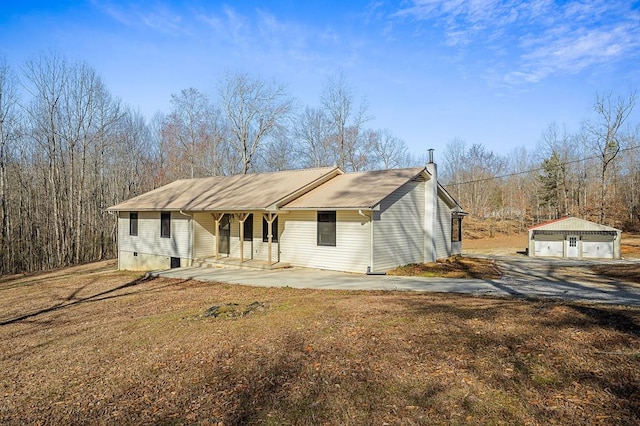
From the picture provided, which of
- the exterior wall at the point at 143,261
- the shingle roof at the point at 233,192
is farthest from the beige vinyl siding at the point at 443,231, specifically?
the exterior wall at the point at 143,261

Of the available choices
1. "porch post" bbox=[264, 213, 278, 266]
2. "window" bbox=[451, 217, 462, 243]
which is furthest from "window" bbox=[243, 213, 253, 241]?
"window" bbox=[451, 217, 462, 243]

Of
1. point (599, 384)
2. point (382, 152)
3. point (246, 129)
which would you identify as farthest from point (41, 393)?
point (382, 152)

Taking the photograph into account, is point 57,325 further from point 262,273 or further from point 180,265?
point 180,265

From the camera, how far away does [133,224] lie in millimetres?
20812

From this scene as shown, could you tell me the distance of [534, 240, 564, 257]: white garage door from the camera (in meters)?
23.1

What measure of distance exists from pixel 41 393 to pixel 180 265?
13.5 m

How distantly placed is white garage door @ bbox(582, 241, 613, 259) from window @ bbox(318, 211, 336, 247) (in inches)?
678

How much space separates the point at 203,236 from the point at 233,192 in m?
2.46

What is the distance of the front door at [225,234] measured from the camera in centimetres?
1752

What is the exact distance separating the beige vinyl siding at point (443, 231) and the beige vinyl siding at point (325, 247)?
541 cm

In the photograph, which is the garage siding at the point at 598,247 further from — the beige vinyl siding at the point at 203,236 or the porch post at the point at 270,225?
the beige vinyl siding at the point at 203,236

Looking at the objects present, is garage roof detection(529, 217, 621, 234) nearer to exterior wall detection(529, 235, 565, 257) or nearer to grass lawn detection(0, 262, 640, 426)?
exterior wall detection(529, 235, 565, 257)

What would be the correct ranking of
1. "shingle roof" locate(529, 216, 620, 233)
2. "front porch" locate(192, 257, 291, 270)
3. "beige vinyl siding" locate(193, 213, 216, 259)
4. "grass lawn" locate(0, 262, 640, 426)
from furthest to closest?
"shingle roof" locate(529, 216, 620, 233) → "beige vinyl siding" locate(193, 213, 216, 259) → "front porch" locate(192, 257, 291, 270) → "grass lawn" locate(0, 262, 640, 426)

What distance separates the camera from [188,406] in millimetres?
4078
